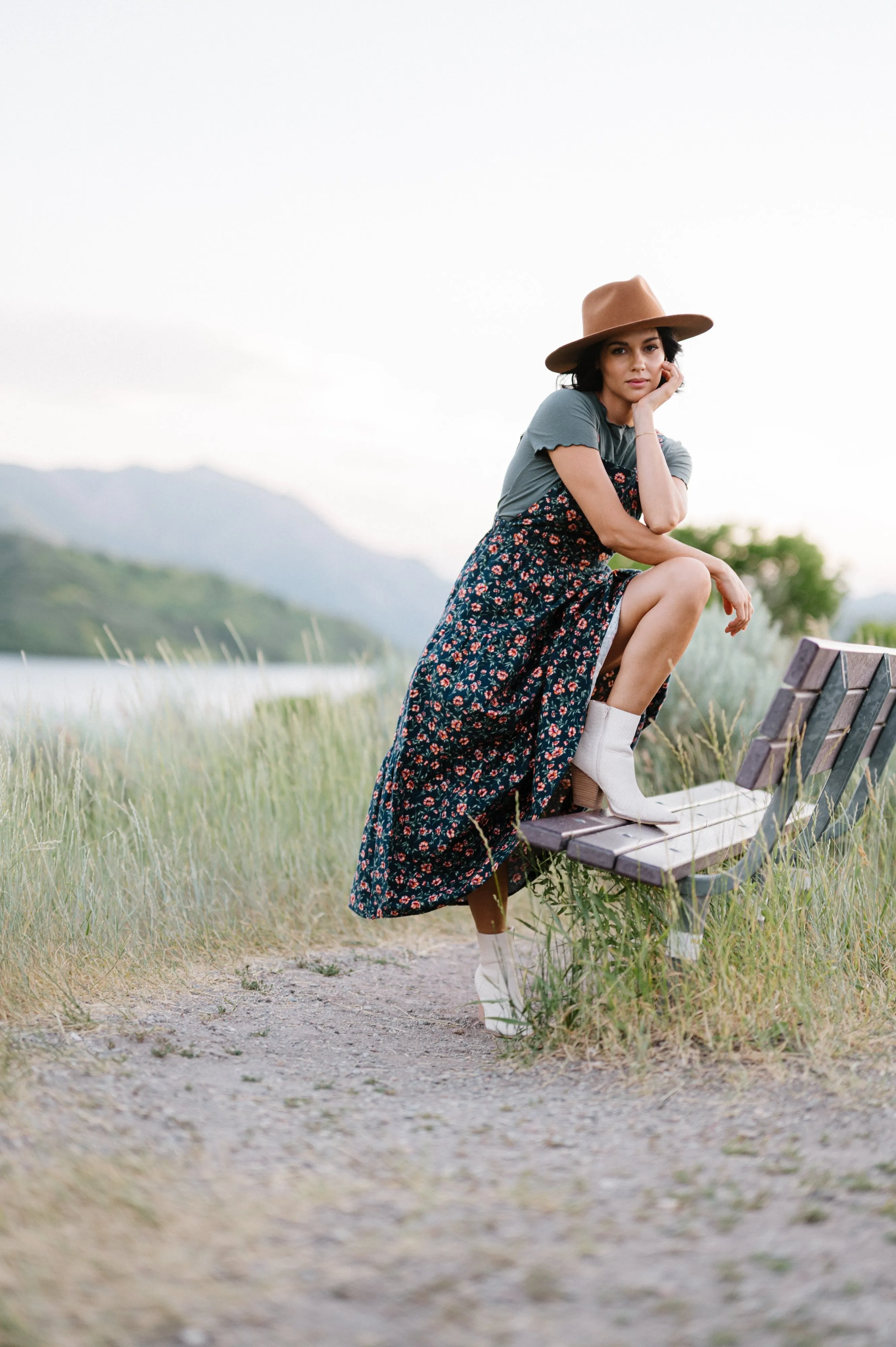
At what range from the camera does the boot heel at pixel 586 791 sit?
2.65 meters

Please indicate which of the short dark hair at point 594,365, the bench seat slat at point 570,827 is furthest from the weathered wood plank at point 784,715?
the short dark hair at point 594,365

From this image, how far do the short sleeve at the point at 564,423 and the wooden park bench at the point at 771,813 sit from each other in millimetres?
703

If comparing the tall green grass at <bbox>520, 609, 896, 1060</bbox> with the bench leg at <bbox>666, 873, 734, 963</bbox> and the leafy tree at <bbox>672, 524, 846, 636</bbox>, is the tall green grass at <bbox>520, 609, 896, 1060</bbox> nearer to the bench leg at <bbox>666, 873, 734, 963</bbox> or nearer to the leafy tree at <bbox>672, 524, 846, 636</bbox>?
the bench leg at <bbox>666, 873, 734, 963</bbox>

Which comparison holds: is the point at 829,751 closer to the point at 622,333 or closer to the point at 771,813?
the point at 771,813

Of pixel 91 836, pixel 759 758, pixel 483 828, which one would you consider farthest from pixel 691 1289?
pixel 91 836

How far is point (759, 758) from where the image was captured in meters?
2.19

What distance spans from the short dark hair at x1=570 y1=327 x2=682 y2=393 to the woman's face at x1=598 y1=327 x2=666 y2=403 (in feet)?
0.10

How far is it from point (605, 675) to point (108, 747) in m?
2.35

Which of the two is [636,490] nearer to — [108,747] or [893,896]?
[893,896]

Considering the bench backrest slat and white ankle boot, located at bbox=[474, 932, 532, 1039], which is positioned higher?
the bench backrest slat

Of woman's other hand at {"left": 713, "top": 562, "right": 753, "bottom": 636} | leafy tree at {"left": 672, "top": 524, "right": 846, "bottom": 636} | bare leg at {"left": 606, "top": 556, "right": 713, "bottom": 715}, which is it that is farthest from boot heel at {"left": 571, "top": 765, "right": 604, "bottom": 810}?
leafy tree at {"left": 672, "top": 524, "right": 846, "bottom": 636}

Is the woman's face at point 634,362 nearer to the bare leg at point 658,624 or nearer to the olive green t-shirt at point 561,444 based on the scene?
the olive green t-shirt at point 561,444

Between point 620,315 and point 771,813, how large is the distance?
1227mm

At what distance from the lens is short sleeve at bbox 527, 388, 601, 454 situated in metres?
2.50
